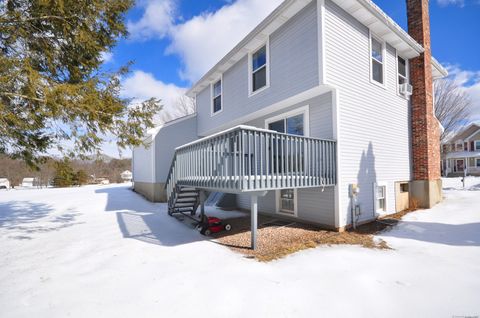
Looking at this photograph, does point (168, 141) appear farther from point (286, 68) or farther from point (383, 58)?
point (383, 58)

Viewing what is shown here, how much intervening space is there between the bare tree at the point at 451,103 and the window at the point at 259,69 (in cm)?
1539

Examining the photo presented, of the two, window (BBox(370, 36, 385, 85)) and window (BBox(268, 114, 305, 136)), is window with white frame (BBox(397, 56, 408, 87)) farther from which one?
window (BBox(268, 114, 305, 136))

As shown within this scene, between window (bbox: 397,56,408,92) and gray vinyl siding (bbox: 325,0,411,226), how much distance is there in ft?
1.77

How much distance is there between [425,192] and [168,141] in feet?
36.8

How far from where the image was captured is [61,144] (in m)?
6.62

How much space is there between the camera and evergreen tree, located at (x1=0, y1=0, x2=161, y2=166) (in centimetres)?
500

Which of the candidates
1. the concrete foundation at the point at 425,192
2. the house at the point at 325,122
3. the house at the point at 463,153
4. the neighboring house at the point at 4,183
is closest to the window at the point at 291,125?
the house at the point at 325,122

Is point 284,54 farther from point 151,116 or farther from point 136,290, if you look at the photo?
point 136,290

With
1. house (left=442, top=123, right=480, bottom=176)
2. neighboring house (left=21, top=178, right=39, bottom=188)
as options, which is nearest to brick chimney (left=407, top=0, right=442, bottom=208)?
house (left=442, top=123, right=480, bottom=176)

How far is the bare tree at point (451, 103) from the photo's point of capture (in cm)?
1611

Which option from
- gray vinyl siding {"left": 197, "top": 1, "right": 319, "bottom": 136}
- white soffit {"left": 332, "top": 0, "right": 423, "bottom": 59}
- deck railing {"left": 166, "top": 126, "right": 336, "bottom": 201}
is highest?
white soffit {"left": 332, "top": 0, "right": 423, "bottom": 59}

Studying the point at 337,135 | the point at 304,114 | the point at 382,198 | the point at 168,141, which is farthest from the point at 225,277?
the point at 168,141

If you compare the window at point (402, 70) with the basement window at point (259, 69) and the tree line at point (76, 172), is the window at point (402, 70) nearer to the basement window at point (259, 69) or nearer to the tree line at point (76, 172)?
the basement window at point (259, 69)

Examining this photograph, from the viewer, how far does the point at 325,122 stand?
657cm
